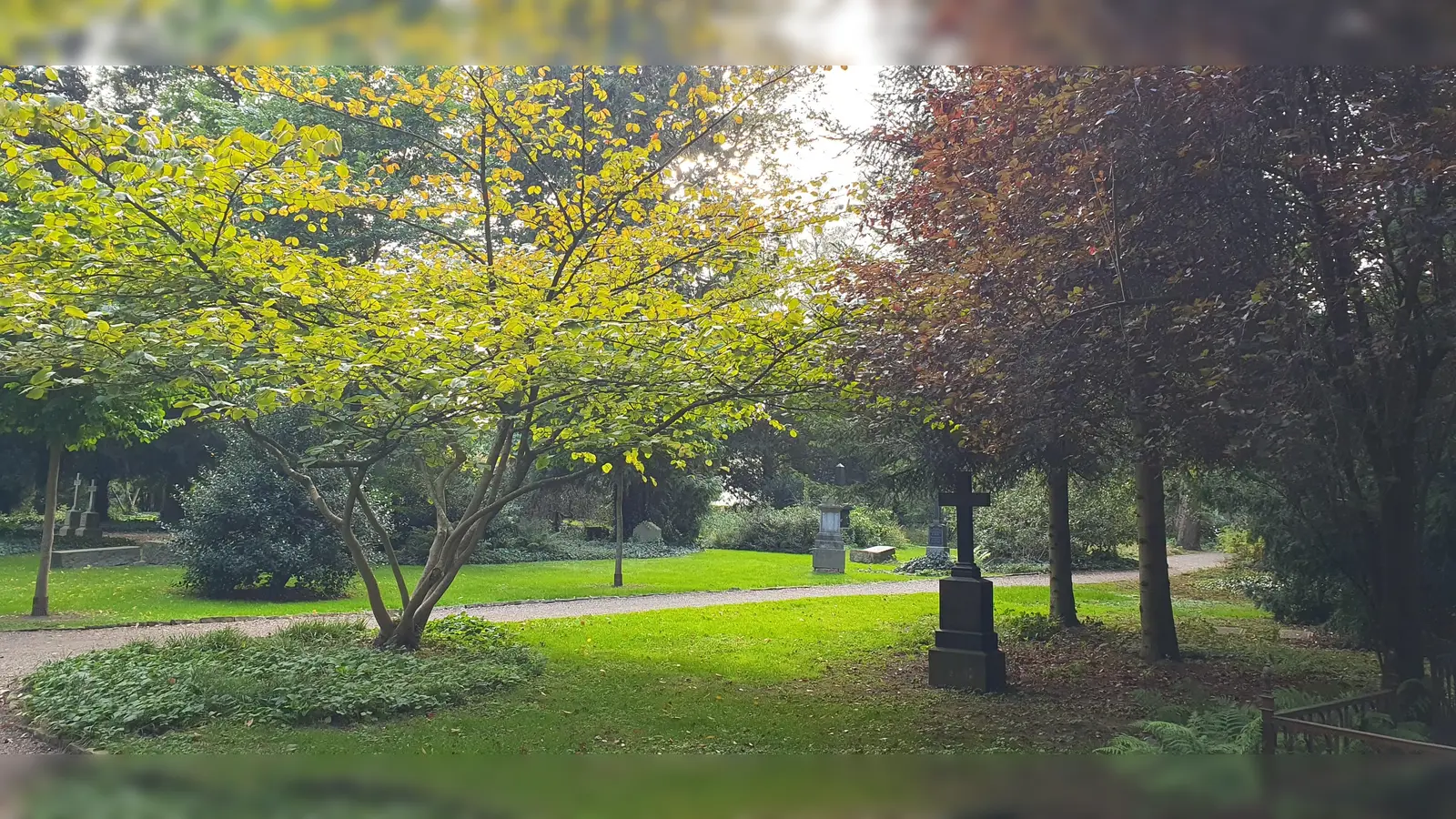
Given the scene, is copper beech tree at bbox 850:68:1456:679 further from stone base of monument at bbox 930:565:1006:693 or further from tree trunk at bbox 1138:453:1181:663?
tree trunk at bbox 1138:453:1181:663

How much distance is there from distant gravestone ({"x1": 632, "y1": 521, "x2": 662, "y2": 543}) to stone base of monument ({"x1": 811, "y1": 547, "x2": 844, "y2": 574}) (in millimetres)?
6200

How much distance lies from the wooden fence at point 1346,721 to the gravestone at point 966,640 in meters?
3.81

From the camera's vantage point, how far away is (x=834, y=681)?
934 centimetres

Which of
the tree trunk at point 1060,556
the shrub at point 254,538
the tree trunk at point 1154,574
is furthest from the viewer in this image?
the shrub at point 254,538

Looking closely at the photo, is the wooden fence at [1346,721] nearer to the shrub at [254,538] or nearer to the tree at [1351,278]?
the tree at [1351,278]

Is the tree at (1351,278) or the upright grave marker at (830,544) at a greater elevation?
the tree at (1351,278)

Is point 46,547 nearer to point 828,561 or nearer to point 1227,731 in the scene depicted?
point 1227,731

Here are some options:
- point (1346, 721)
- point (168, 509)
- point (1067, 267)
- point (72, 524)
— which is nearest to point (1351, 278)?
point (1067, 267)

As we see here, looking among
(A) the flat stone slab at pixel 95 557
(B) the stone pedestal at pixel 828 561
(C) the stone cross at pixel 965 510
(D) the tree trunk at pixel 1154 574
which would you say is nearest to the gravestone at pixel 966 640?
(C) the stone cross at pixel 965 510

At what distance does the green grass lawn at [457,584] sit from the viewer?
13633 millimetres
